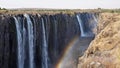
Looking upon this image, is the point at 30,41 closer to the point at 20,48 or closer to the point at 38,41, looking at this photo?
the point at 20,48

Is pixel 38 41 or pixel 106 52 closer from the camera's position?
pixel 106 52

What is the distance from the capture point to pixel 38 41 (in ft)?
123

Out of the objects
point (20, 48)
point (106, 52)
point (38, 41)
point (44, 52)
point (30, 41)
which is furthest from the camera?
point (44, 52)

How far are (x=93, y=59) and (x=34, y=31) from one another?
95.2ft

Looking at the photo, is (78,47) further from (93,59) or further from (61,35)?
(93,59)

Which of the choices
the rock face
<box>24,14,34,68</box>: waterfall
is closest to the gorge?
<box>24,14,34,68</box>: waterfall

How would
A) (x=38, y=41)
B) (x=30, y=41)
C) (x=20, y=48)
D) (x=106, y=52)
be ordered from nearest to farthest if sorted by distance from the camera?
(x=106, y=52) → (x=20, y=48) → (x=30, y=41) → (x=38, y=41)

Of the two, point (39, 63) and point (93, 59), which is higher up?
point (93, 59)

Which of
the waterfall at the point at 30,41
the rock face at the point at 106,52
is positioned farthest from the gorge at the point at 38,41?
the rock face at the point at 106,52

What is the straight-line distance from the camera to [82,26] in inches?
2142

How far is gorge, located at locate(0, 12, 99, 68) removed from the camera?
33125mm

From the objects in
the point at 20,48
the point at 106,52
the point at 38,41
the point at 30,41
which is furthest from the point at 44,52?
the point at 106,52

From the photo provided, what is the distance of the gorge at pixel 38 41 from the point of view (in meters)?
33.1

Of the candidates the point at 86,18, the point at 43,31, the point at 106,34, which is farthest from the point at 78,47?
the point at 106,34
